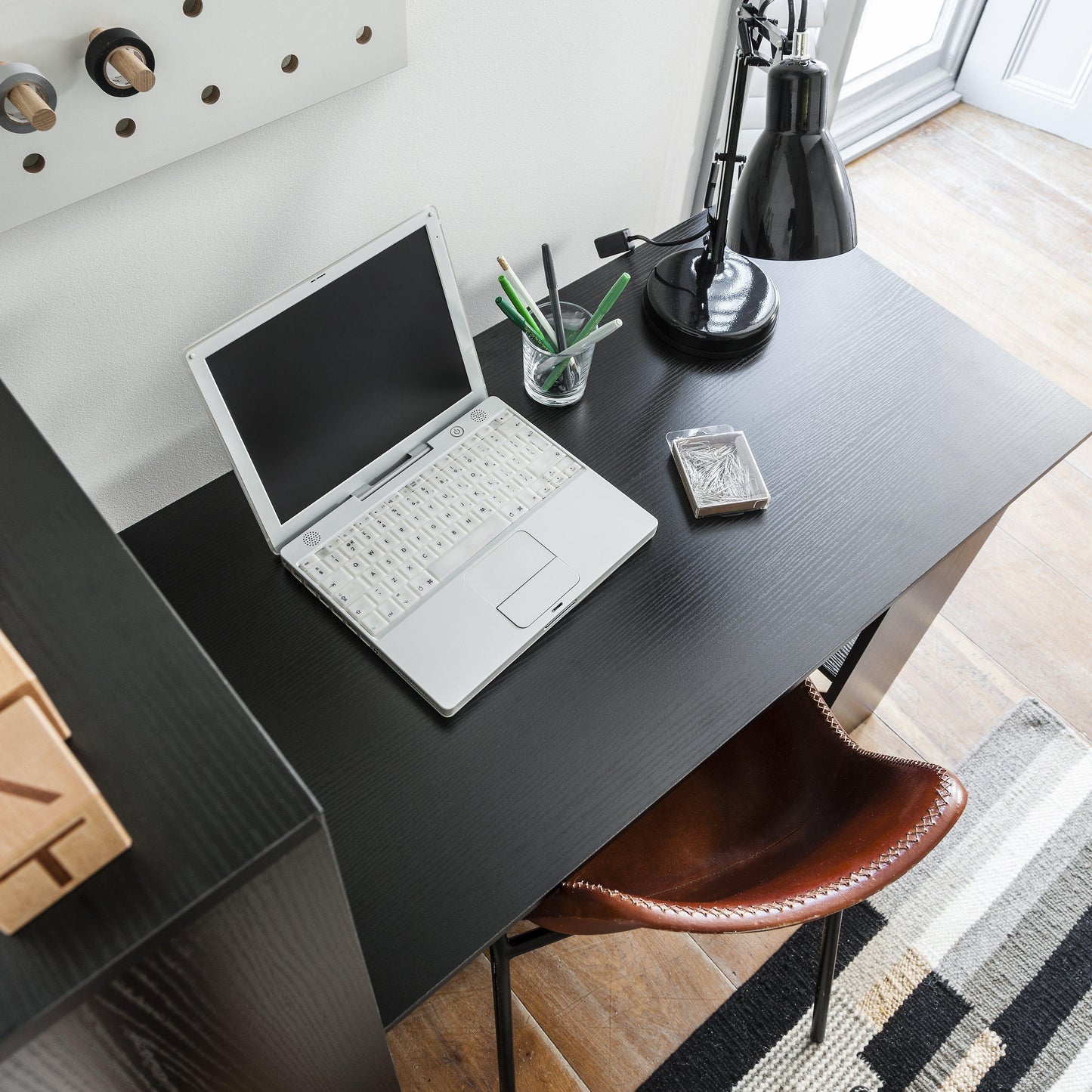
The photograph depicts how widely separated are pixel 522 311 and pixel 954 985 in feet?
3.79

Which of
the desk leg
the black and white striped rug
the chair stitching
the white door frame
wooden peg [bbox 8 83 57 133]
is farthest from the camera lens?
the white door frame

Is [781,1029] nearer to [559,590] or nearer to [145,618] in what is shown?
[559,590]

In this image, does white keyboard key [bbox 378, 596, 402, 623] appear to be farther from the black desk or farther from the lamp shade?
the lamp shade

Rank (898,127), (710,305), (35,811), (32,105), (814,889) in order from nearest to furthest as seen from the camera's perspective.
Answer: (35,811) < (32,105) < (814,889) < (710,305) < (898,127)

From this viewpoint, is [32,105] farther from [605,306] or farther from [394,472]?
[605,306]

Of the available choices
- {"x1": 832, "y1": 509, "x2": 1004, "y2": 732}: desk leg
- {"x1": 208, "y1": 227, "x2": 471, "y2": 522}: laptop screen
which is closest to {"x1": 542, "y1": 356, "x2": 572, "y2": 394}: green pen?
{"x1": 208, "y1": 227, "x2": 471, "y2": 522}: laptop screen

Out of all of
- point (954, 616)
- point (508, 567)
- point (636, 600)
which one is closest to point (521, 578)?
point (508, 567)

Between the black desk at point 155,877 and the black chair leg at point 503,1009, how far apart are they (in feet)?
1.50

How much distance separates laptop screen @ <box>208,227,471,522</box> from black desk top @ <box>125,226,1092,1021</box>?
0.40 feet

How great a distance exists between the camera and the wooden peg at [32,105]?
672 mm

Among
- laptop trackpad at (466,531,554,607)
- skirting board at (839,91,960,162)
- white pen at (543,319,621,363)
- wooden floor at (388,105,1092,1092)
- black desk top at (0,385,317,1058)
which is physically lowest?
wooden floor at (388,105,1092,1092)

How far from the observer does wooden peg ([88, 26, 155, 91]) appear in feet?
2.30

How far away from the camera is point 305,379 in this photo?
950 millimetres

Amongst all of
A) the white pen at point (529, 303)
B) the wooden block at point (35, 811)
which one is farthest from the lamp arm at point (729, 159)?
the wooden block at point (35, 811)
